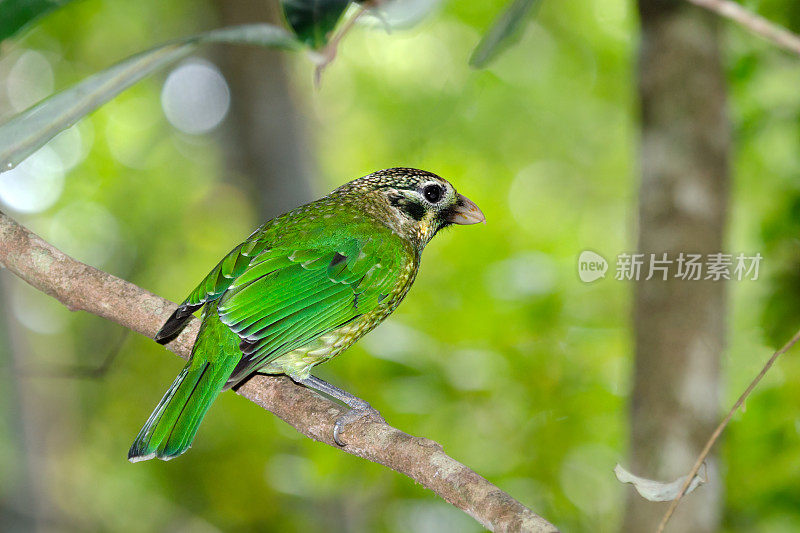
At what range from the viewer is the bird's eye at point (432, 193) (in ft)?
8.88

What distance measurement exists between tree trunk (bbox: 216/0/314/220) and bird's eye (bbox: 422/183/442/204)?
2.79 m

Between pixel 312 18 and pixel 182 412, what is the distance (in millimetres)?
1029

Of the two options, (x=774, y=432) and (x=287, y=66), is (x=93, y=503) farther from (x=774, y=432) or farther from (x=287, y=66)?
(x=774, y=432)

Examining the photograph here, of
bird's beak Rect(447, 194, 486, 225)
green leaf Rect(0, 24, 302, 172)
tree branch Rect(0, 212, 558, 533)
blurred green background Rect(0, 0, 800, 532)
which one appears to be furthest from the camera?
blurred green background Rect(0, 0, 800, 532)

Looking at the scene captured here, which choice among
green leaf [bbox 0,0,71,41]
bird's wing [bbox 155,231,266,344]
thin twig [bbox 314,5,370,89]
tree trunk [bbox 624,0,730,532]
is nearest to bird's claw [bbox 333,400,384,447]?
bird's wing [bbox 155,231,266,344]

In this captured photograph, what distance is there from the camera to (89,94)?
1.79m

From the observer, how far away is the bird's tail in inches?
73.9

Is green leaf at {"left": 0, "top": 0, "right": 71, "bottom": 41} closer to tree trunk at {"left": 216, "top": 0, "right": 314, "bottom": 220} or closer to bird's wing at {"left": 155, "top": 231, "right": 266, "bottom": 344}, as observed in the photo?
bird's wing at {"left": 155, "top": 231, "right": 266, "bottom": 344}

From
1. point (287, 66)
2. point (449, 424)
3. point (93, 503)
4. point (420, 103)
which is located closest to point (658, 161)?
point (449, 424)

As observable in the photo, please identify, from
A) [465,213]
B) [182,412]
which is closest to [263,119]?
[465,213]

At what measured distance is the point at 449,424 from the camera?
385 cm

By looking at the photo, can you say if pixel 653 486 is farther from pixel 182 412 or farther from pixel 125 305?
pixel 125 305
